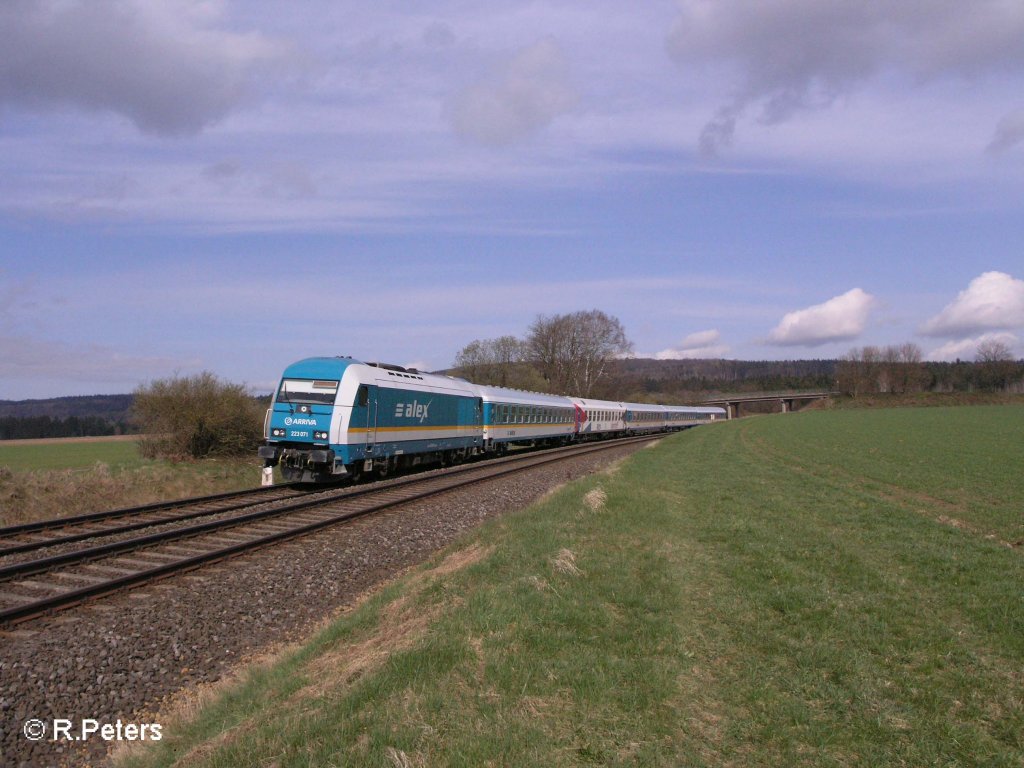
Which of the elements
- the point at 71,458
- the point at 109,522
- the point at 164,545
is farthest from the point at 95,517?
the point at 71,458

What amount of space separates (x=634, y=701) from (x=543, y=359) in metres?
76.2

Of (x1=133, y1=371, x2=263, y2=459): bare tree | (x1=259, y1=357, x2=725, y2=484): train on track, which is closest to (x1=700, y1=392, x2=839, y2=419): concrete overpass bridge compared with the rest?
(x1=259, y1=357, x2=725, y2=484): train on track

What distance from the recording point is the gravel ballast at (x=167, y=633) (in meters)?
5.85

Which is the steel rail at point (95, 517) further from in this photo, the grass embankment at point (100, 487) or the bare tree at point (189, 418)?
the bare tree at point (189, 418)

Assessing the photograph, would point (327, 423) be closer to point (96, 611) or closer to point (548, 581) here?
point (96, 611)

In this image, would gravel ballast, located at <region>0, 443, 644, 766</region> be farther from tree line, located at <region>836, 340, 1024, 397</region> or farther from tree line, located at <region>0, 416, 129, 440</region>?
tree line, located at <region>836, 340, 1024, 397</region>

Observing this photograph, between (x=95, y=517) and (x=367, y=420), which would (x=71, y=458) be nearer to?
(x=367, y=420)

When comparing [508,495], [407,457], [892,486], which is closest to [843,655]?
[508,495]

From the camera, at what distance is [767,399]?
485ft

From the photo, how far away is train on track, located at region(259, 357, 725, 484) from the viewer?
60.1ft

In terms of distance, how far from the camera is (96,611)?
796 centimetres

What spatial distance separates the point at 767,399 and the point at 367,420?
140944 mm

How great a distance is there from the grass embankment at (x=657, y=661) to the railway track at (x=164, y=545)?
2961 millimetres

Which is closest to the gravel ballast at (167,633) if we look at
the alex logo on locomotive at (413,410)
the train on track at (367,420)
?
the train on track at (367,420)
